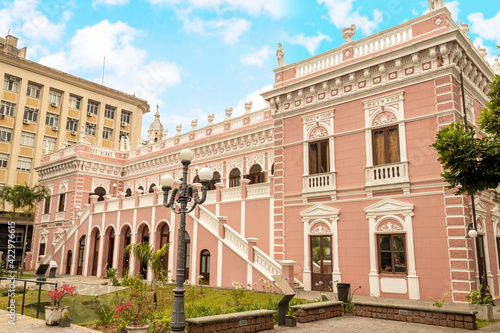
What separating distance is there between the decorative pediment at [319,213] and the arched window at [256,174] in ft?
23.2

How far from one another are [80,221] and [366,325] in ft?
76.1

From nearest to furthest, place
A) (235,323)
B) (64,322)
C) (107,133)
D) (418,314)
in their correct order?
1. (235,323)
2. (64,322)
3. (418,314)
4. (107,133)

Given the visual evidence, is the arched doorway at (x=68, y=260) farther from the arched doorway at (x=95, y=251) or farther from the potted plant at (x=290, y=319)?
the potted plant at (x=290, y=319)

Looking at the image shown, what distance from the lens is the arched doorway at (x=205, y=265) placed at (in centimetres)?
2000

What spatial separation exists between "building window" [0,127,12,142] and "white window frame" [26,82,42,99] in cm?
457

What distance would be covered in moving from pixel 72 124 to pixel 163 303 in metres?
40.9

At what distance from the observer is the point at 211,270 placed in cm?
1914

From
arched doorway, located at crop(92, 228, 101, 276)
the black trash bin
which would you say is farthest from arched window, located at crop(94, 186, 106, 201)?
the black trash bin

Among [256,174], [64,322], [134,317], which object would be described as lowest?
[64,322]

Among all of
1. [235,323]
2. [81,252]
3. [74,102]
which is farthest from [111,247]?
[74,102]

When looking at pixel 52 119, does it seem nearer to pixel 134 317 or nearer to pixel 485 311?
pixel 134 317

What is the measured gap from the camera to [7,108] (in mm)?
44219

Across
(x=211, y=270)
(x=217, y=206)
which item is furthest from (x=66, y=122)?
(x=211, y=270)

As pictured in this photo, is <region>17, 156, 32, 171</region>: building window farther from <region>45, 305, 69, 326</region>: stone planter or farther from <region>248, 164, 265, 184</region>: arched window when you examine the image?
<region>45, 305, 69, 326</region>: stone planter
